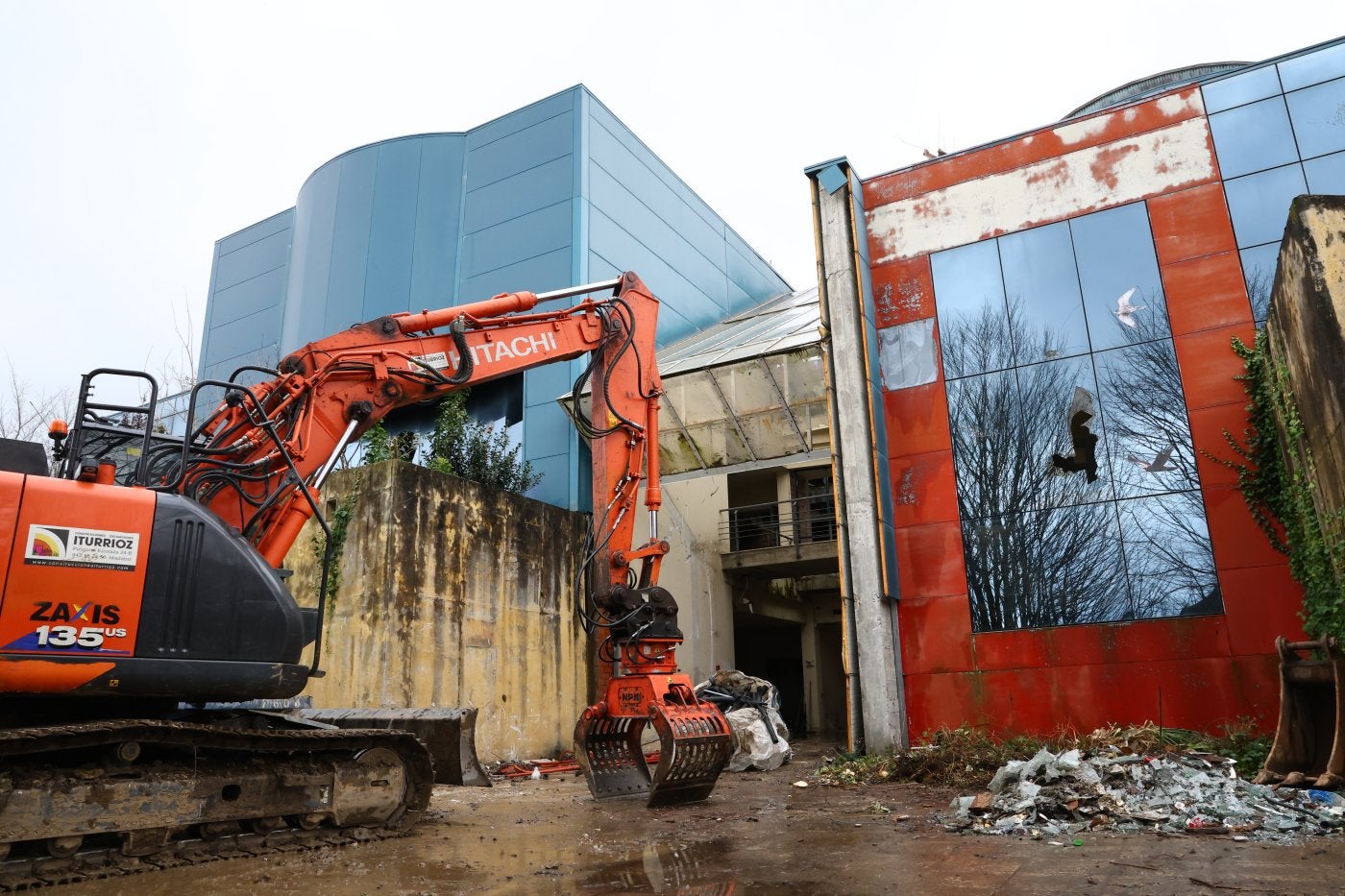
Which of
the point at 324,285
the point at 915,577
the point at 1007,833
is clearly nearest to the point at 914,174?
the point at 915,577

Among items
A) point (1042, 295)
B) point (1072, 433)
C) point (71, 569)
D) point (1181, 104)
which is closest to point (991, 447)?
point (1072, 433)

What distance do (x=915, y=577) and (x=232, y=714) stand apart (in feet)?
28.2

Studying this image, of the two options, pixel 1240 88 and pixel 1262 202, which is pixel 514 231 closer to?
pixel 1240 88

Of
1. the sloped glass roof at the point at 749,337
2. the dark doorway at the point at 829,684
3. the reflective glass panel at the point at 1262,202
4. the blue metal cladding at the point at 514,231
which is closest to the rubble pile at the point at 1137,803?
the reflective glass panel at the point at 1262,202

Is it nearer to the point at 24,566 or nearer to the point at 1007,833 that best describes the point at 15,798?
Result: the point at 24,566

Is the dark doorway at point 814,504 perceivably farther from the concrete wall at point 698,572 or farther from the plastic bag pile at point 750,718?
the plastic bag pile at point 750,718

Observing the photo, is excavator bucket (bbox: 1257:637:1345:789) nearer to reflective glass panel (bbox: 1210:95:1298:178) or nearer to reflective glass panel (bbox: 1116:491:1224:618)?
reflective glass panel (bbox: 1116:491:1224:618)

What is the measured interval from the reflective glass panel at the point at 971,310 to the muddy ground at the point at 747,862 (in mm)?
6683

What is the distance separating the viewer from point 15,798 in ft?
17.4

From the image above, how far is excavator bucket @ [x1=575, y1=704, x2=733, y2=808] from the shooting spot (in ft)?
25.8

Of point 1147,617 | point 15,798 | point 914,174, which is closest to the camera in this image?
point 15,798

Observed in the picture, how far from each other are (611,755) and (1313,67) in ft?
38.6

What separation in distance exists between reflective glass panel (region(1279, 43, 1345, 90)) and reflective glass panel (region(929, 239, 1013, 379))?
3923 mm

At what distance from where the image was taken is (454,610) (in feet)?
42.5
